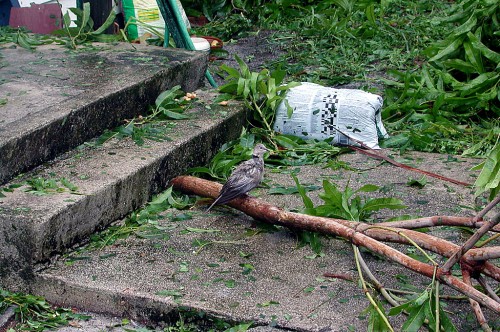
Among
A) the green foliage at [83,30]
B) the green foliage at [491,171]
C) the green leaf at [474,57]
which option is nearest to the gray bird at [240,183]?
the green foliage at [491,171]

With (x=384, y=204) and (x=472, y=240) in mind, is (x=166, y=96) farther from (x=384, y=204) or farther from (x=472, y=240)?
(x=472, y=240)

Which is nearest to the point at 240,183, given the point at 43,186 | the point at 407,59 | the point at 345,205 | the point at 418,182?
the point at 345,205

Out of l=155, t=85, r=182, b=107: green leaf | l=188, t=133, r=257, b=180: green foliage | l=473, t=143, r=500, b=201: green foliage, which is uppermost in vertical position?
l=473, t=143, r=500, b=201: green foliage

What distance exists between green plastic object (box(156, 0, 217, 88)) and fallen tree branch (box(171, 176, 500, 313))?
1.63 metres

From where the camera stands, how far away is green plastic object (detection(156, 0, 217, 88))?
5.59 meters

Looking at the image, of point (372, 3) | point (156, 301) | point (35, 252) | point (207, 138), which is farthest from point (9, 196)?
point (372, 3)

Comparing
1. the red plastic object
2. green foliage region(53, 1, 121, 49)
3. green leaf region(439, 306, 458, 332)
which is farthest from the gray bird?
the red plastic object

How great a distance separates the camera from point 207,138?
15.6 ft

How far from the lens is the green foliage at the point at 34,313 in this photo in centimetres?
332

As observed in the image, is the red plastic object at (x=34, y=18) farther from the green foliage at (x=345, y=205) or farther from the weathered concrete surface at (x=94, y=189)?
the green foliage at (x=345, y=205)

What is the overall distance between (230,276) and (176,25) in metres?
2.71

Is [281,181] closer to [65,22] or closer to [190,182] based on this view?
[190,182]

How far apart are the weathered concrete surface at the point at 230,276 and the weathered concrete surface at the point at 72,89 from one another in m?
0.69

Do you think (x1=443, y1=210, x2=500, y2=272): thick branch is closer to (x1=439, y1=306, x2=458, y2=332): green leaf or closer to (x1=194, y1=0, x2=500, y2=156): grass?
(x1=439, y1=306, x2=458, y2=332): green leaf
